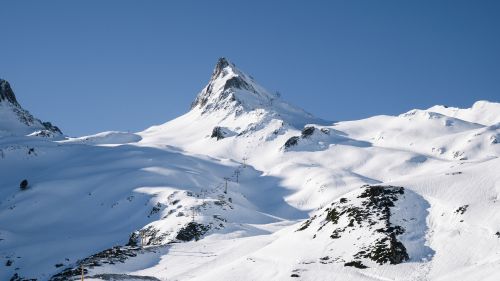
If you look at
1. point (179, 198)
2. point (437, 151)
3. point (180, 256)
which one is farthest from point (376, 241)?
point (437, 151)

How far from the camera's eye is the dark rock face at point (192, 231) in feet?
217

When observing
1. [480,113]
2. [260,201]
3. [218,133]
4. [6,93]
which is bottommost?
[260,201]

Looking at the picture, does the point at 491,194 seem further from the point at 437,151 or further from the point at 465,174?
the point at 437,151

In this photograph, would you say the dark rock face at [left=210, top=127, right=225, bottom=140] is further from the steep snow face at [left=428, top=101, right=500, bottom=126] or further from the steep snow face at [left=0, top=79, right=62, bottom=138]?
the steep snow face at [left=428, top=101, right=500, bottom=126]

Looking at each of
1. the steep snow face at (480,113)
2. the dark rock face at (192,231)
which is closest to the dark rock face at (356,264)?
the dark rock face at (192,231)

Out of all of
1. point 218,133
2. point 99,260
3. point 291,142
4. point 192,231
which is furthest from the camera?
point 218,133

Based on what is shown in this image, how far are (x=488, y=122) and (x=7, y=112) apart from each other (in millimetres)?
168959

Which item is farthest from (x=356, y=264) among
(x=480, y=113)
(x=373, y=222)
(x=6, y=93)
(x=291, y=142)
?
(x=6, y=93)

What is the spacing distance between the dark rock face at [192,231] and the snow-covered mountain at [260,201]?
0.17m

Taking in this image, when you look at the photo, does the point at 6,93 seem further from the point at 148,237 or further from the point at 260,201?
the point at 148,237

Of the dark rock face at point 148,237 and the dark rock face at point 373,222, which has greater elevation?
the dark rock face at point 373,222

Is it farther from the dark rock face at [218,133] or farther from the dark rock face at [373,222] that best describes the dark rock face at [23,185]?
the dark rock face at [373,222]

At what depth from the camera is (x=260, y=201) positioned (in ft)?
357

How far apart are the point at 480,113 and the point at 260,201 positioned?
375 ft
